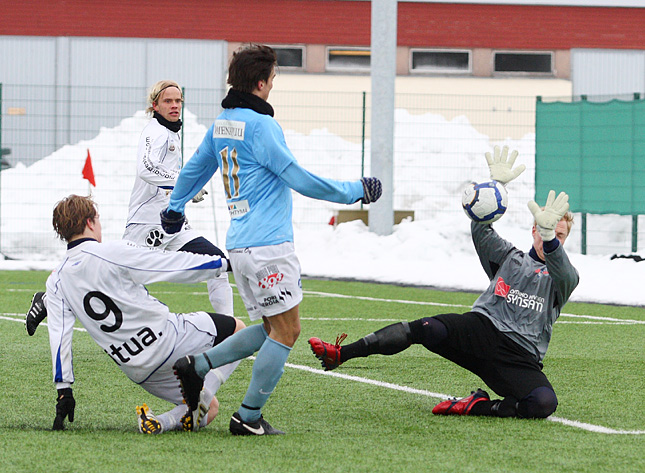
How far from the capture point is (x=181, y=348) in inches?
212

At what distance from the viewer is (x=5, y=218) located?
1873 centimetres

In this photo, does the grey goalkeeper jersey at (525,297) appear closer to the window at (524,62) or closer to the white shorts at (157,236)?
the white shorts at (157,236)

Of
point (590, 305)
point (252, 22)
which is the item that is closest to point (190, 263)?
point (590, 305)

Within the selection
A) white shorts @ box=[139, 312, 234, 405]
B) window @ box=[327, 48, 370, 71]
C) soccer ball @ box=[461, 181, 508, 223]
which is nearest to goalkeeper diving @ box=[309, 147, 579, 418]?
soccer ball @ box=[461, 181, 508, 223]

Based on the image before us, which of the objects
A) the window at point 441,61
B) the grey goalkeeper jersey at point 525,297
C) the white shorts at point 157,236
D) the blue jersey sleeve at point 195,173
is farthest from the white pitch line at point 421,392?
the window at point 441,61

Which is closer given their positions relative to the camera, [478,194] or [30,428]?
[30,428]

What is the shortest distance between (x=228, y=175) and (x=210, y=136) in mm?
231

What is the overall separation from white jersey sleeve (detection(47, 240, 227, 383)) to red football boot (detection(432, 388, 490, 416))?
1.55 metres

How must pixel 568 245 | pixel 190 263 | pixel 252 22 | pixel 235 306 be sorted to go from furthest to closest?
pixel 252 22
pixel 568 245
pixel 235 306
pixel 190 263

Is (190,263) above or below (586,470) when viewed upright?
above

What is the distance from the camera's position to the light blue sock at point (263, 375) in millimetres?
5180

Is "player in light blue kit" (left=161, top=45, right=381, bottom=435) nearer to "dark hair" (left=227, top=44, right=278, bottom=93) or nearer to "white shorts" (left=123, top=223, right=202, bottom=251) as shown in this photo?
"dark hair" (left=227, top=44, right=278, bottom=93)

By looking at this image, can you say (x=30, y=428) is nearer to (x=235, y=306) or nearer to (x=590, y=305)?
(x=235, y=306)

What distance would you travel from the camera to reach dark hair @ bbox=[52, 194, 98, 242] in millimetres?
5230
